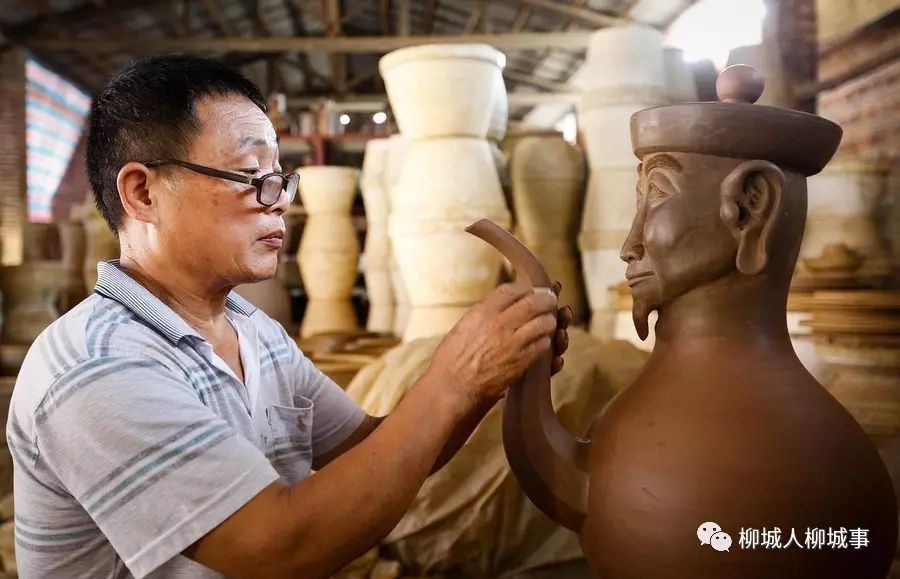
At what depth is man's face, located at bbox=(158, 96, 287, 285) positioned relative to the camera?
151 cm

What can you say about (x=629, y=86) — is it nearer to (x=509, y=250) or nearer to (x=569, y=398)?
(x=569, y=398)

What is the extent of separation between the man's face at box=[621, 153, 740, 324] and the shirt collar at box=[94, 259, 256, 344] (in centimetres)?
96

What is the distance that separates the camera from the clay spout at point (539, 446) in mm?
1609

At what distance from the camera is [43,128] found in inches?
503

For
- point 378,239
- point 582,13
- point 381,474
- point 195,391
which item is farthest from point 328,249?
point 582,13

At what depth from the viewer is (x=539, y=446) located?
1622 millimetres

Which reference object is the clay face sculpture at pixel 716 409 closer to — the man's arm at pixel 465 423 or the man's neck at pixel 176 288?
the man's arm at pixel 465 423

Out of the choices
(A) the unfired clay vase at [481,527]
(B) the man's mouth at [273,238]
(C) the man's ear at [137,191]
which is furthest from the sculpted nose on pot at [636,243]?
(A) the unfired clay vase at [481,527]

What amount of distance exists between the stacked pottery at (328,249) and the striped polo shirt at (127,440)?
17.4 feet

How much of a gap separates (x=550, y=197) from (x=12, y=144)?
382 inches

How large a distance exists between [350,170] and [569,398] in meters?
4.58

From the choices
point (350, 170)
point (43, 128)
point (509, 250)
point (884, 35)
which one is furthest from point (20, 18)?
point (509, 250)

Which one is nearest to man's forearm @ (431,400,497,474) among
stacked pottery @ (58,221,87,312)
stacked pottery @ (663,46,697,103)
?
stacked pottery @ (663,46,697,103)

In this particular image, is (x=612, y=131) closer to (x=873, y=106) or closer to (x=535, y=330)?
(x=873, y=106)
